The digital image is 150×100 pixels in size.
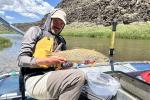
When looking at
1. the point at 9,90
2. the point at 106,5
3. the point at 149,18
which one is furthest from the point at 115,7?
the point at 9,90

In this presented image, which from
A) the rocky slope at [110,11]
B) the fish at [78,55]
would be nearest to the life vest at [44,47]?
the fish at [78,55]

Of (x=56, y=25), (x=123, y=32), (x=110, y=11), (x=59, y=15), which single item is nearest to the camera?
(x=59, y=15)

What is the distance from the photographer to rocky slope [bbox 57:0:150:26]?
104550 millimetres

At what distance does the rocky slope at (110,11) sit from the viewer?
104550mm

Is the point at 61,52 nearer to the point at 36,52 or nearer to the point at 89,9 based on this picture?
the point at 36,52

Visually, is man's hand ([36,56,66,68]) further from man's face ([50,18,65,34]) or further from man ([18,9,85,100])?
man's face ([50,18,65,34])

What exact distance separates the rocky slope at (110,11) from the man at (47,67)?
94.8 metres

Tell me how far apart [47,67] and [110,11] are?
111m

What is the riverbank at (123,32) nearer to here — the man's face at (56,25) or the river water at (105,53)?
the river water at (105,53)

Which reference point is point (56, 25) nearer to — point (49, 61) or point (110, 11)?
point (49, 61)

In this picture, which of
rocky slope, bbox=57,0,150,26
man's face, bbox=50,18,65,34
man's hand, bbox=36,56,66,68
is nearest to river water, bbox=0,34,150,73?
man's face, bbox=50,18,65,34

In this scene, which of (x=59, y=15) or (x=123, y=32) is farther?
(x=123, y=32)

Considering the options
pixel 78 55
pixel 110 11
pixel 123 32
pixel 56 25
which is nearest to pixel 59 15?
pixel 56 25

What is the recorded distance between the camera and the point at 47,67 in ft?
19.4
